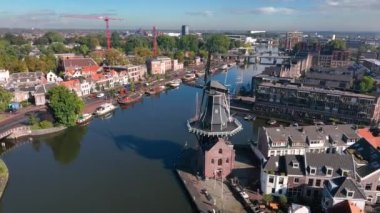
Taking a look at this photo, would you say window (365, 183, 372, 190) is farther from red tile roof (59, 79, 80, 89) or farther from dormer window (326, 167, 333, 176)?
red tile roof (59, 79, 80, 89)

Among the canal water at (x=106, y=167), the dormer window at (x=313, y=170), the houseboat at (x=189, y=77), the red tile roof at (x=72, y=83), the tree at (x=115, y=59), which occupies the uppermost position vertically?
the tree at (x=115, y=59)

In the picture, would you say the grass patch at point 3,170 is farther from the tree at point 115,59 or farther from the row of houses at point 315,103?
the tree at point 115,59

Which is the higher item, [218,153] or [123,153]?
[218,153]

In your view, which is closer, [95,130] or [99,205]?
[99,205]

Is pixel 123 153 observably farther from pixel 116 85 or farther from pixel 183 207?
pixel 116 85

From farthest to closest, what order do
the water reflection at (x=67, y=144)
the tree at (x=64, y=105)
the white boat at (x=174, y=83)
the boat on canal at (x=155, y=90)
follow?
the white boat at (x=174, y=83)
the boat on canal at (x=155, y=90)
the tree at (x=64, y=105)
the water reflection at (x=67, y=144)

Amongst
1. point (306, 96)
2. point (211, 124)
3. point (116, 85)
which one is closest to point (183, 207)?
point (211, 124)

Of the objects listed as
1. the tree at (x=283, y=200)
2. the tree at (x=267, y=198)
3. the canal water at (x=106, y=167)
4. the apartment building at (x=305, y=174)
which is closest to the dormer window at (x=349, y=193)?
the apartment building at (x=305, y=174)
